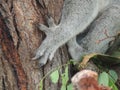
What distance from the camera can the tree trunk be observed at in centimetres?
204

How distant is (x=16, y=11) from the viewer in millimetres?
2088

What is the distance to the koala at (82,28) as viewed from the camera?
2.38m

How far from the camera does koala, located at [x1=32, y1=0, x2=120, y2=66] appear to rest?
2.38m

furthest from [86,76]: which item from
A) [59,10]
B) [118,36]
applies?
[118,36]

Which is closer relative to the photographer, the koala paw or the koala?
the koala paw

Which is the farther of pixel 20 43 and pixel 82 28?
pixel 82 28

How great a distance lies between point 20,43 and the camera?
2.09 metres

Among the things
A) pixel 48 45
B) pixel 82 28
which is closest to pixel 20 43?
pixel 48 45

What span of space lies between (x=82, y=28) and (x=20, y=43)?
2.63 ft

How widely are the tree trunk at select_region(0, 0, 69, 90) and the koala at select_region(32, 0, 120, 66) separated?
6cm

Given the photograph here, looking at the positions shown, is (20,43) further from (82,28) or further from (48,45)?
(82,28)

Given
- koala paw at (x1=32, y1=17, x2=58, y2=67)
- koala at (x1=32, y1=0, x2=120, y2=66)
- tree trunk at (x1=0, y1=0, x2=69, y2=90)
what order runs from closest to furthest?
tree trunk at (x1=0, y1=0, x2=69, y2=90)
koala paw at (x1=32, y1=17, x2=58, y2=67)
koala at (x1=32, y1=0, x2=120, y2=66)

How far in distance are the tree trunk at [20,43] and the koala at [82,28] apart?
0.06 metres

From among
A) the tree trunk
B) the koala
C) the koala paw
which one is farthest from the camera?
the koala
